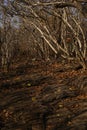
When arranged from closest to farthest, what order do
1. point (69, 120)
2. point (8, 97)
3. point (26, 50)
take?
point (69, 120) < point (8, 97) < point (26, 50)

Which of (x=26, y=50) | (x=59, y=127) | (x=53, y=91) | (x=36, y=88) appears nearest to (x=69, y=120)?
(x=59, y=127)

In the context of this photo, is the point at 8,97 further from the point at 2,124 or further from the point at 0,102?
the point at 2,124

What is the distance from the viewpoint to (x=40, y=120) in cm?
1109

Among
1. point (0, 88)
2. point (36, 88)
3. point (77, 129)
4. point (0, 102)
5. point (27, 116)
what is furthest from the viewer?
point (0, 88)

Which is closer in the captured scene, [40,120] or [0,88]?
[40,120]

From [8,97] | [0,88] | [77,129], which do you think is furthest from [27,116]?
[0,88]

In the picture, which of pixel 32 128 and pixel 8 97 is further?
pixel 8 97

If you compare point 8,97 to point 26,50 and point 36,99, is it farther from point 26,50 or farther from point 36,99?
point 26,50

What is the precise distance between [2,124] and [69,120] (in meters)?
1.99

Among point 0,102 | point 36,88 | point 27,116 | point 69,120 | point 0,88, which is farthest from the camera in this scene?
point 0,88

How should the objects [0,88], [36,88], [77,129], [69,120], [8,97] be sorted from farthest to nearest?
[0,88] → [36,88] → [8,97] → [69,120] → [77,129]

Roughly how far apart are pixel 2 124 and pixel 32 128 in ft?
4.43

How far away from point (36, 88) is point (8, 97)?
220cm

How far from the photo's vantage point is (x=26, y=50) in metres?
55.6
